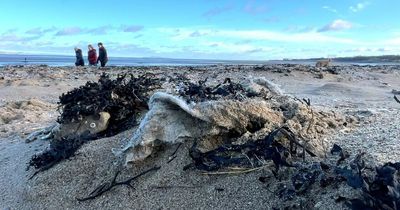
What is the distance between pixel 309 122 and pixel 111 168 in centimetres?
143

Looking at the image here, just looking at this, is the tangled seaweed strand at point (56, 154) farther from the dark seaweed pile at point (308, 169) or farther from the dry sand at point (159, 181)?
the dark seaweed pile at point (308, 169)

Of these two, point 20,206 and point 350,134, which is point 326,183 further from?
point 20,206

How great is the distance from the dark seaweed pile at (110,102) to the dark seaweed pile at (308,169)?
4.06ft

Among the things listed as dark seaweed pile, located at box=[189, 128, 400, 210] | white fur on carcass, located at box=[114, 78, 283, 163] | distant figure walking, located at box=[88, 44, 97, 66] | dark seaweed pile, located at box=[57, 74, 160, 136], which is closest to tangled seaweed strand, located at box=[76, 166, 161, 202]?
white fur on carcass, located at box=[114, 78, 283, 163]

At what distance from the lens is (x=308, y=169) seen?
2662mm

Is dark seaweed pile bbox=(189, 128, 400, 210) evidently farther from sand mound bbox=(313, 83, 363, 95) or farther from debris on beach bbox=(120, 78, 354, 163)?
sand mound bbox=(313, 83, 363, 95)

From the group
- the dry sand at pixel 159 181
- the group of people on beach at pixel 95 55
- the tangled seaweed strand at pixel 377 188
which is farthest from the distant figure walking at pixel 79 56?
the tangled seaweed strand at pixel 377 188

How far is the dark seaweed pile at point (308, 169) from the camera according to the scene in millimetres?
Result: 2066

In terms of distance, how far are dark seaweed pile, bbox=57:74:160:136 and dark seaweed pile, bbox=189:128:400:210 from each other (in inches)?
48.7

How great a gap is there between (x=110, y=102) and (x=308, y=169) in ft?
6.70

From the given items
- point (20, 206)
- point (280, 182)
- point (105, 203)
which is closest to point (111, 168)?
point (105, 203)

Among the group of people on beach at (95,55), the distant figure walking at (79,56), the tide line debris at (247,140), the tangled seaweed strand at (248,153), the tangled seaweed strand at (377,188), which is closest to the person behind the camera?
the tangled seaweed strand at (377,188)

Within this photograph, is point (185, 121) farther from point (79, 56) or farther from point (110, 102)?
point (79, 56)

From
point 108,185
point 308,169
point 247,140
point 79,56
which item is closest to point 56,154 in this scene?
point 108,185
